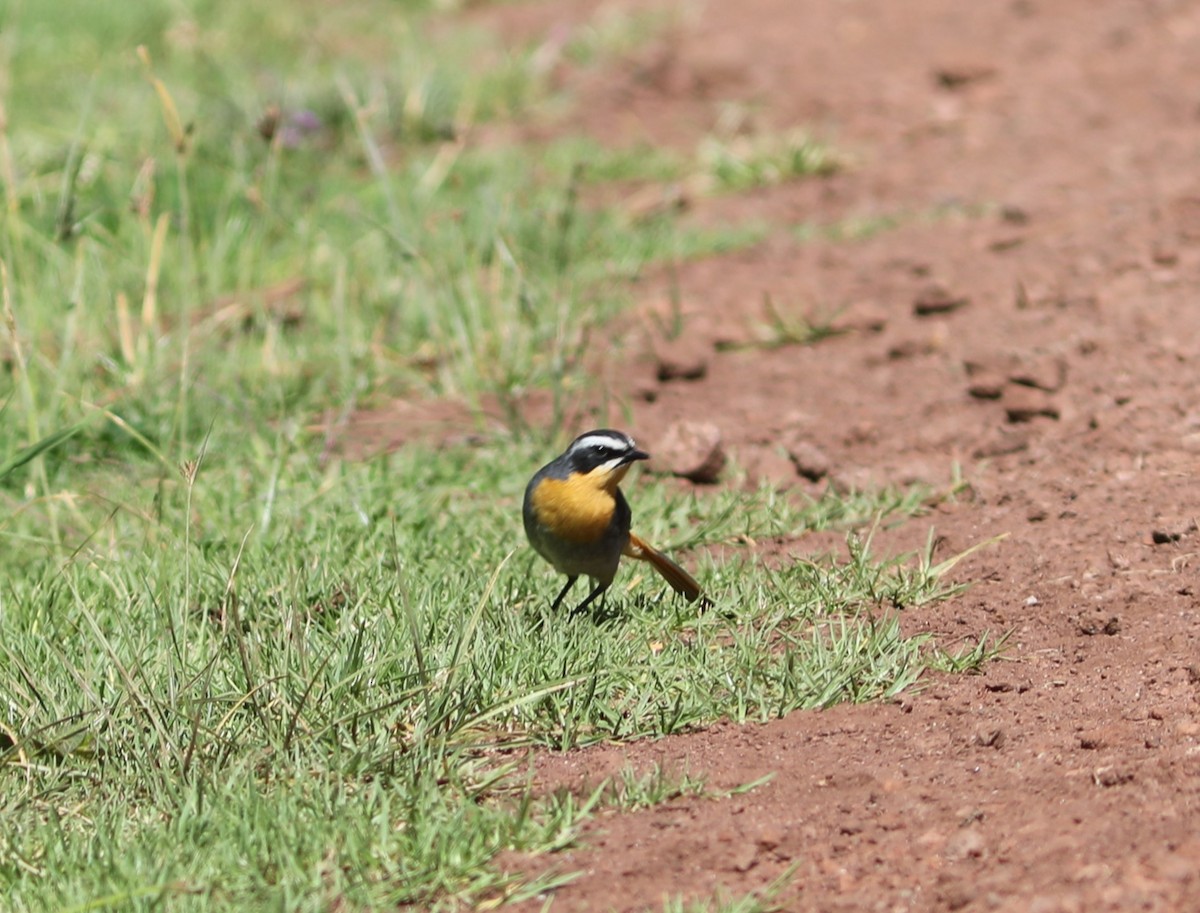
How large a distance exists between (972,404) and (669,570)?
5.84ft

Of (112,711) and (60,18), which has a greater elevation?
(60,18)

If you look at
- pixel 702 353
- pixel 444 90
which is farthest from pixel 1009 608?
pixel 444 90

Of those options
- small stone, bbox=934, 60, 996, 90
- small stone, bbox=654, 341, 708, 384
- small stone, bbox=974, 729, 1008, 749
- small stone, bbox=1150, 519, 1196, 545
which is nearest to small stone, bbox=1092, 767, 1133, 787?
small stone, bbox=974, 729, 1008, 749

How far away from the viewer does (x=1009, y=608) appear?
4.52 meters

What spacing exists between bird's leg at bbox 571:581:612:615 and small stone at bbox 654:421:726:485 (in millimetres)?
860

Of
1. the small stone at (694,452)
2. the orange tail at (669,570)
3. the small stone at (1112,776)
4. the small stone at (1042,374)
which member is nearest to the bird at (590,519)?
the orange tail at (669,570)

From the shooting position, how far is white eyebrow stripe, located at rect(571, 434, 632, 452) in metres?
4.72

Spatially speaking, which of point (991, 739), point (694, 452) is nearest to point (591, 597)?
point (694, 452)

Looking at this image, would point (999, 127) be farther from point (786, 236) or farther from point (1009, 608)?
point (1009, 608)

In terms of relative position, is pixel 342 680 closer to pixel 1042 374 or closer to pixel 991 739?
pixel 991 739

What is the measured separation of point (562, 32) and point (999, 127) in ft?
11.3

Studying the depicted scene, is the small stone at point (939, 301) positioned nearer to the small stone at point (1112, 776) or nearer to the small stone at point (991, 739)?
the small stone at point (991, 739)

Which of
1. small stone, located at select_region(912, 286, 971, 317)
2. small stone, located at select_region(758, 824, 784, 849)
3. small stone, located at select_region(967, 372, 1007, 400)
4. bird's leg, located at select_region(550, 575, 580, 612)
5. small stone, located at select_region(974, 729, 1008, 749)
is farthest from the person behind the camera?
small stone, located at select_region(912, 286, 971, 317)

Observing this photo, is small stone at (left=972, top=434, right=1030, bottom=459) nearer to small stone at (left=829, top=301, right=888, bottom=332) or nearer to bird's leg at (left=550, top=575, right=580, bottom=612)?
small stone at (left=829, top=301, right=888, bottom=332)
